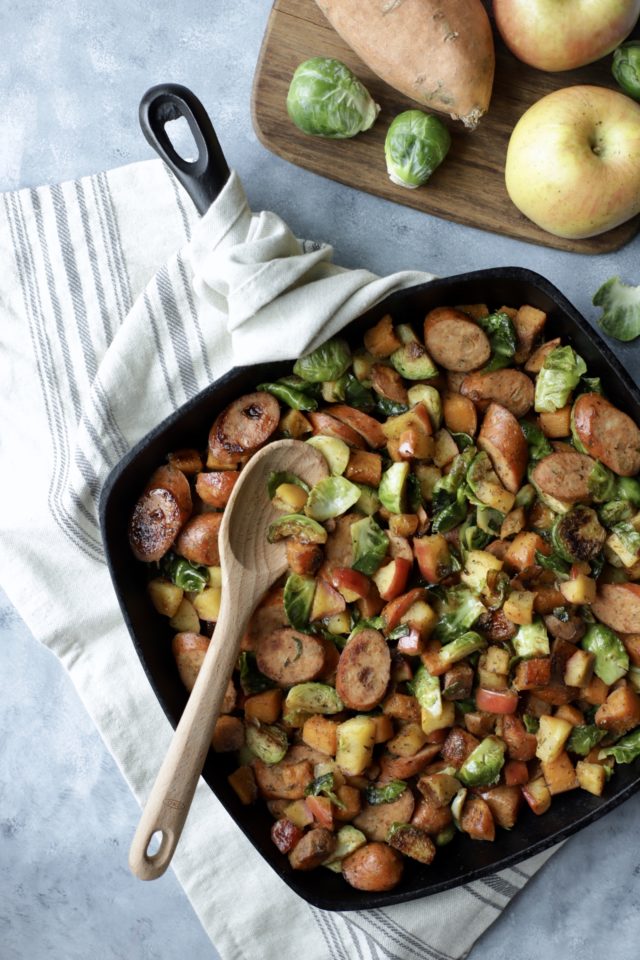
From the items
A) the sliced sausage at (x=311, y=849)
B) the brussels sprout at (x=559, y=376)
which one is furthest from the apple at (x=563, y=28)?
the sliced sausage at (x=311, y=849)

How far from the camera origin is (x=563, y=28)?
9.71 ft

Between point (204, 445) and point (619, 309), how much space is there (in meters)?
1.44

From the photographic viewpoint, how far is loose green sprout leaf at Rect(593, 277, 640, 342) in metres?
3.11

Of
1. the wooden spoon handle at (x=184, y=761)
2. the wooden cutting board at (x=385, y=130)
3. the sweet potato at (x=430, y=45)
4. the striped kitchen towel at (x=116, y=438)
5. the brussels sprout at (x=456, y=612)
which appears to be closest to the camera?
the wooden spoon handle at (x=184, y=761)

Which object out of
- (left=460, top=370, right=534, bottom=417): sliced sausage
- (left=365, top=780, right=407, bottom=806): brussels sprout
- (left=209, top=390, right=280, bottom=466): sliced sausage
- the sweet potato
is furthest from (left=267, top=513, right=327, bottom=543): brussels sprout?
the sweet potato

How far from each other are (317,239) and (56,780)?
2.12 meters

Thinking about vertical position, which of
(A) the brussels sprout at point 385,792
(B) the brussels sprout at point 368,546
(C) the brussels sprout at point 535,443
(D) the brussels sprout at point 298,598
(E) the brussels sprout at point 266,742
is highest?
(C) the brussels sprout at point 535,443

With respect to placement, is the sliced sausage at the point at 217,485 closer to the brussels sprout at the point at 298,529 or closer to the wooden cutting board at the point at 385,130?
the brussels sprout at the point at 298,529

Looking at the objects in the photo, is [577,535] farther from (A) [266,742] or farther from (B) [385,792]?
(A) [266,742]

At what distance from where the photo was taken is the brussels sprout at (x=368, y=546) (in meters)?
2.87

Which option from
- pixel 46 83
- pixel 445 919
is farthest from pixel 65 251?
pixel 445 919

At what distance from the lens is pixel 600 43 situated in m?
3.01

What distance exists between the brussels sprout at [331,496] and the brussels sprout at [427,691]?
0.57m

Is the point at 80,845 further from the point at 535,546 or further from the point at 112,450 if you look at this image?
the point at 535,546
